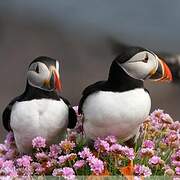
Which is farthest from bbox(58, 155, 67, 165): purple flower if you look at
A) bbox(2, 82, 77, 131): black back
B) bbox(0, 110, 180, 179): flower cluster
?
bbox(2, 82, 77, 131): black back

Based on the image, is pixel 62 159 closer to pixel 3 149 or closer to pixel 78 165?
pixel 78 165

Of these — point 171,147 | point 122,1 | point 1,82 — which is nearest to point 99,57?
point 122,1

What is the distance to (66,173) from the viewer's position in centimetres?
63

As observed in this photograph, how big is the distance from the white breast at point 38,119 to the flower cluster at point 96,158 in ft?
0.06

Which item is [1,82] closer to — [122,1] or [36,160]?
[122,1]

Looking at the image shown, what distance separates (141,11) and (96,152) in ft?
3.29

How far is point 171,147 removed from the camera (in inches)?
29.4

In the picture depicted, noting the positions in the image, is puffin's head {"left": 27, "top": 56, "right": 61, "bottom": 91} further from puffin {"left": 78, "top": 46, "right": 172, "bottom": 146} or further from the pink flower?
the pink flower

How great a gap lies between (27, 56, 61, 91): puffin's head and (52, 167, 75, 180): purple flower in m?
0.14

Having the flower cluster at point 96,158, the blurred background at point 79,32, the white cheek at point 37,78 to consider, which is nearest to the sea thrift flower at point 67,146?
the flower cluster at point 96,158

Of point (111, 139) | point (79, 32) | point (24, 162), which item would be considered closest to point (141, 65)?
point (111, 139)

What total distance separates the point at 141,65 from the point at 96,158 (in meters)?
0.16

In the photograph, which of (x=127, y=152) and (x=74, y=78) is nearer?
(x=127, y=152)

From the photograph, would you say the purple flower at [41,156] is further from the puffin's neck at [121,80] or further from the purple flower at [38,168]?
the puffin's neck at [121,80]
